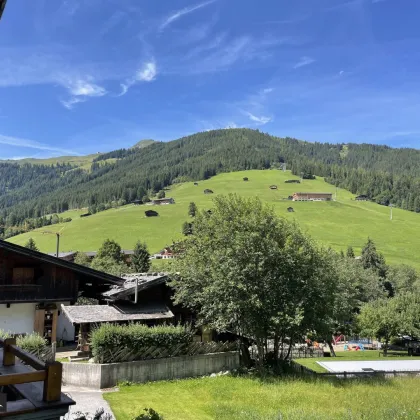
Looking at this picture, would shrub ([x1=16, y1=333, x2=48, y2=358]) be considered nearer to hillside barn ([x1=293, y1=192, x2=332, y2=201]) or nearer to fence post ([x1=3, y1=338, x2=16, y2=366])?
fence post ([x1=3, y1=338, x2=16, y2=366])

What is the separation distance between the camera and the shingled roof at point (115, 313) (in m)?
24.7

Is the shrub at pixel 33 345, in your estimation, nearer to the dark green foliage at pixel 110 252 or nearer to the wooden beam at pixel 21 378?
the wooden beam at pixel 21 378

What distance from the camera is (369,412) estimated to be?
1767cm

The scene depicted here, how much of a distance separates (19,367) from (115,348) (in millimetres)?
17105

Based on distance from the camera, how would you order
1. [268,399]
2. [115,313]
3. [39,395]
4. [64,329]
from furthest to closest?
[64,329]
[115,313]
[268,399]
[39,395]

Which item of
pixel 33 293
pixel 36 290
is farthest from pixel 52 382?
pixel 36 290

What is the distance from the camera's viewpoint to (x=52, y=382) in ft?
14.5

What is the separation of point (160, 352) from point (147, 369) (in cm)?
127

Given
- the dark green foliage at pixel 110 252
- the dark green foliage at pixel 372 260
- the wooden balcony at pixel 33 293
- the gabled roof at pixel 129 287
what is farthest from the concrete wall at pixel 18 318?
the dark green foliage at pixel 372 260

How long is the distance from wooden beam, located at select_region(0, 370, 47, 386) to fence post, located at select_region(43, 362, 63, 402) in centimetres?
6

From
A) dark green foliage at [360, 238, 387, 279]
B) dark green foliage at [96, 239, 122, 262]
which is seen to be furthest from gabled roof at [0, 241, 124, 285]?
dark green foliage at [360, 238, 387, 279]

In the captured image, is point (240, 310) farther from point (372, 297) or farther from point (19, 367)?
point (372, 297)

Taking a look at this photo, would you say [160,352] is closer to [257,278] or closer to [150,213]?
[257,278]

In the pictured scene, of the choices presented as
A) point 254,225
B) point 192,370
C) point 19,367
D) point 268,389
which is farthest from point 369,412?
point 19,367
